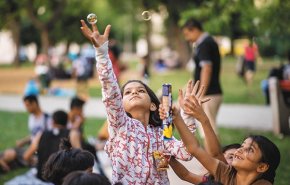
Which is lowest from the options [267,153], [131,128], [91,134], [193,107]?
[91,134]

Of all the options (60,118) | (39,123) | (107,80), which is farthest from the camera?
(39,123)

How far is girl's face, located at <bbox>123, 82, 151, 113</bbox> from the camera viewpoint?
2.88m

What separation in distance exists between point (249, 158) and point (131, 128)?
749 mm

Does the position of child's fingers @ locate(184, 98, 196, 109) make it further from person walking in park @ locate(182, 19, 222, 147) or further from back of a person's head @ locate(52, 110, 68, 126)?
back of a person's head @ locate(52, 110, 68, 126)

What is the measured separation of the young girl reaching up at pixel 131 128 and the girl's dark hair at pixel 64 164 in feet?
0.57

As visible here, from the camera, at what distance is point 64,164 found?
279 centimetres

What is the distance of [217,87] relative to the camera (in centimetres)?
578

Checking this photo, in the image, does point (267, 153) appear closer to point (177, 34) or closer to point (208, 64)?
point (208, 64)

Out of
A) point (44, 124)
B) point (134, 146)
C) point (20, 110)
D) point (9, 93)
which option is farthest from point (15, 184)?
point (9, 93)

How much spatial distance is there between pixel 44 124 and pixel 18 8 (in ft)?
47.7

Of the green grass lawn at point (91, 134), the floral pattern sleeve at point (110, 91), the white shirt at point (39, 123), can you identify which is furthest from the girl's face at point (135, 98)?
the white shirt at point (39, 123)

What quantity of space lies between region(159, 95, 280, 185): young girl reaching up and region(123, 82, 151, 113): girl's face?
1.10 ft

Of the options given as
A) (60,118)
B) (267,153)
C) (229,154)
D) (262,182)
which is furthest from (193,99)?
(60,118)

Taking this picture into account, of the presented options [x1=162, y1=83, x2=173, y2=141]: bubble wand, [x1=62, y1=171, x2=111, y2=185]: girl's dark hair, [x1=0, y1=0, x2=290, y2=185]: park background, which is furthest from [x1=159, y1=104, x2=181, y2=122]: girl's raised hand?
[x1=0, y1=0, x2=290, y2=185]: park background
